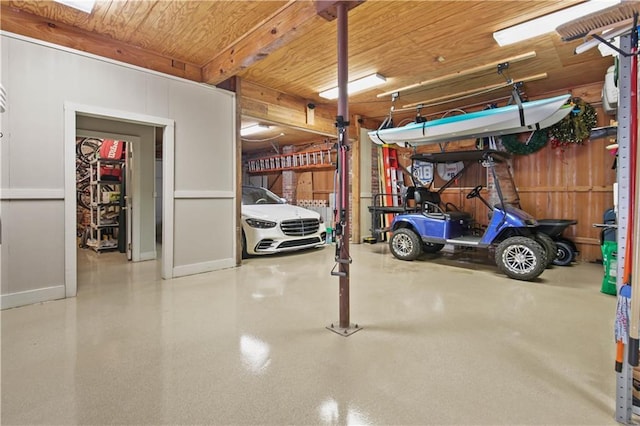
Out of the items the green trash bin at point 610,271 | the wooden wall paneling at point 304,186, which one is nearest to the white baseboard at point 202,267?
the green trash bin at point 610,271

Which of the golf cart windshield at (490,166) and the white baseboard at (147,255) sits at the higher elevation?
the golf cart windshield at (490,166)

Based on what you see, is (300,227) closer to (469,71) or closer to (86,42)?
(469,71)

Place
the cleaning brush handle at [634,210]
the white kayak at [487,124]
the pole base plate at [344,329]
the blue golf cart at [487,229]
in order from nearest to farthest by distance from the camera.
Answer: the cleaning brush handle at [634,210], the pole base plate at [344,329], the blue golf cart at [487,229], the white kayak at [487,124]

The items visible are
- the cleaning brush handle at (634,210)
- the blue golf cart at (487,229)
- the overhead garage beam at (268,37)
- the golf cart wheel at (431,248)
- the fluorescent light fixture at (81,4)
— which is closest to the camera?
the cleaning brush handle at (634,210)

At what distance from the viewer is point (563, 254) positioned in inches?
183

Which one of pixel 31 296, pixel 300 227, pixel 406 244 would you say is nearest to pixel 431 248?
pixel 406 244

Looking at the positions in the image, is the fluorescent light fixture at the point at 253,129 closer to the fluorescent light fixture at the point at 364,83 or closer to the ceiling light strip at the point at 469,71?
the fluorescent light fixture at the point at 364,83

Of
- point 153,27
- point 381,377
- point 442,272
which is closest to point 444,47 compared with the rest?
point 442,272

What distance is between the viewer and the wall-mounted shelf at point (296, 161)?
27.8ft

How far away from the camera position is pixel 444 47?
3707mm

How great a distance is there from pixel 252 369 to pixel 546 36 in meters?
4.35

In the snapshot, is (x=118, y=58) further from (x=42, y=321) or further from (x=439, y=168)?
(x=439, y=168)

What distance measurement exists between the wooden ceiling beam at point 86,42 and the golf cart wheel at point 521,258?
15.2ft

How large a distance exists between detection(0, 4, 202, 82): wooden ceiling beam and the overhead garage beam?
0.46m
